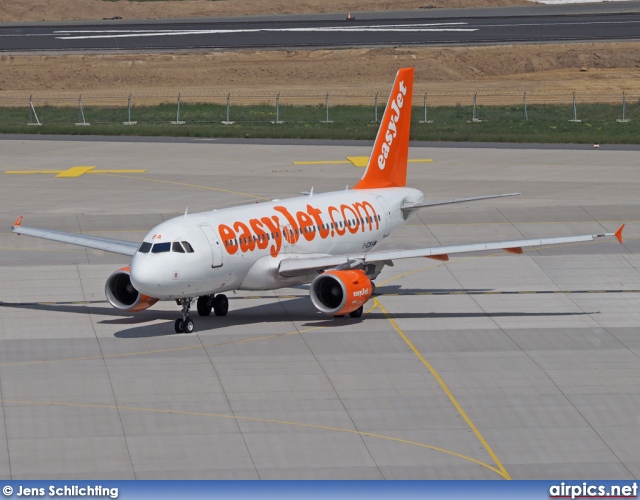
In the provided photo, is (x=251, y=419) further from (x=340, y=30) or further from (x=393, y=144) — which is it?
(x=340, y=30)

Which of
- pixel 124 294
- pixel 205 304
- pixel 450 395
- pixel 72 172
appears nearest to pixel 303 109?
pixel 72 172

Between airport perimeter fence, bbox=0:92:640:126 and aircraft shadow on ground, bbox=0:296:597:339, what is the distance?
53132mm

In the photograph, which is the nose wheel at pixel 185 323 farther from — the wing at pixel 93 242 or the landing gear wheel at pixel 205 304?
Result: the wing at pixel 93 242

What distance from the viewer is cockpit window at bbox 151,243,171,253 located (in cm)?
4250

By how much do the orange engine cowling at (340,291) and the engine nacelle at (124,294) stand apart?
19.7ft

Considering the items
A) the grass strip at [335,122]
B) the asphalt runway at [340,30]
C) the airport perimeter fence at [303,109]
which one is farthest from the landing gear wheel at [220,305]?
the asphalt runway at [340,30]

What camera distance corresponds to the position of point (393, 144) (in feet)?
179

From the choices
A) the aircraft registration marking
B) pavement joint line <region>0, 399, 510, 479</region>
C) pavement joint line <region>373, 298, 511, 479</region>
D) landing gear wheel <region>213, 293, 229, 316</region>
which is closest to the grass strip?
the aircraft registration marking

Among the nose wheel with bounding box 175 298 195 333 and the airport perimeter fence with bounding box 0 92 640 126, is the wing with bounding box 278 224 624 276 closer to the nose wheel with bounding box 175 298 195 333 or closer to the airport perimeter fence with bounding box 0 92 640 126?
the nose wheel with bounding box 175 298 195 333

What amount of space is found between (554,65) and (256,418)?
3976 inches

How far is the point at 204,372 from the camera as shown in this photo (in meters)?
40.0

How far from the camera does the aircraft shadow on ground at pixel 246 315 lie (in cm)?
4581

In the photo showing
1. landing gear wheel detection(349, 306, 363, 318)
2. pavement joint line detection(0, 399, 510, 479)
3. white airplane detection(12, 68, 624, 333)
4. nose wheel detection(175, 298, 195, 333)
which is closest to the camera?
pavement joint line detection(0, 399, 510, 479)

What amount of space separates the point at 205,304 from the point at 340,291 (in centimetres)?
550
